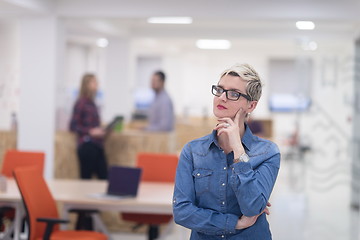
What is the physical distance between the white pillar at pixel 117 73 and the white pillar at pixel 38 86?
4008 mm

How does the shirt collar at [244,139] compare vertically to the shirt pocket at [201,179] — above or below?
above

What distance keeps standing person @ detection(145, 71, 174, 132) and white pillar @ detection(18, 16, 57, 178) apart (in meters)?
1.31

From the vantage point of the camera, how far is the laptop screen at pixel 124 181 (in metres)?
5.23

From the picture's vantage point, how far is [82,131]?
7.91m

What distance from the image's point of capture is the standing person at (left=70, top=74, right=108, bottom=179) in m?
7.91

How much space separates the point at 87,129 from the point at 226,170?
545cm

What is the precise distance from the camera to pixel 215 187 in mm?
2625

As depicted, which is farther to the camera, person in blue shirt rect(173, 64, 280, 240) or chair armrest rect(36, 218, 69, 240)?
chair armrest rect(36, 218, 69, 240)

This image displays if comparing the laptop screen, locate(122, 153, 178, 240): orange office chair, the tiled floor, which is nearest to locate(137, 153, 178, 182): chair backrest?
locate(122, 153, 178, 240): orange office chair

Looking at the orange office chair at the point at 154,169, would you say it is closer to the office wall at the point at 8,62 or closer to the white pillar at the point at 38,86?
the white pillar at the point at 38,86

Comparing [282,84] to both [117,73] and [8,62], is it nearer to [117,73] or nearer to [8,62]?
[117,73]

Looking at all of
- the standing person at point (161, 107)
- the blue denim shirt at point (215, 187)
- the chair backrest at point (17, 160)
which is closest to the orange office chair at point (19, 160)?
the chair backrest at point (17, 160)

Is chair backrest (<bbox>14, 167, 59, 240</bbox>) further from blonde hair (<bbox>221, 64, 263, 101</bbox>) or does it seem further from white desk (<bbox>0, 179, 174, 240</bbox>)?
blonde hair (<bbox>221, 64, 263, 101</bbox>)

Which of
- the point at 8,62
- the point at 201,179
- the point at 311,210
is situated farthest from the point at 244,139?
the point at 8,62
